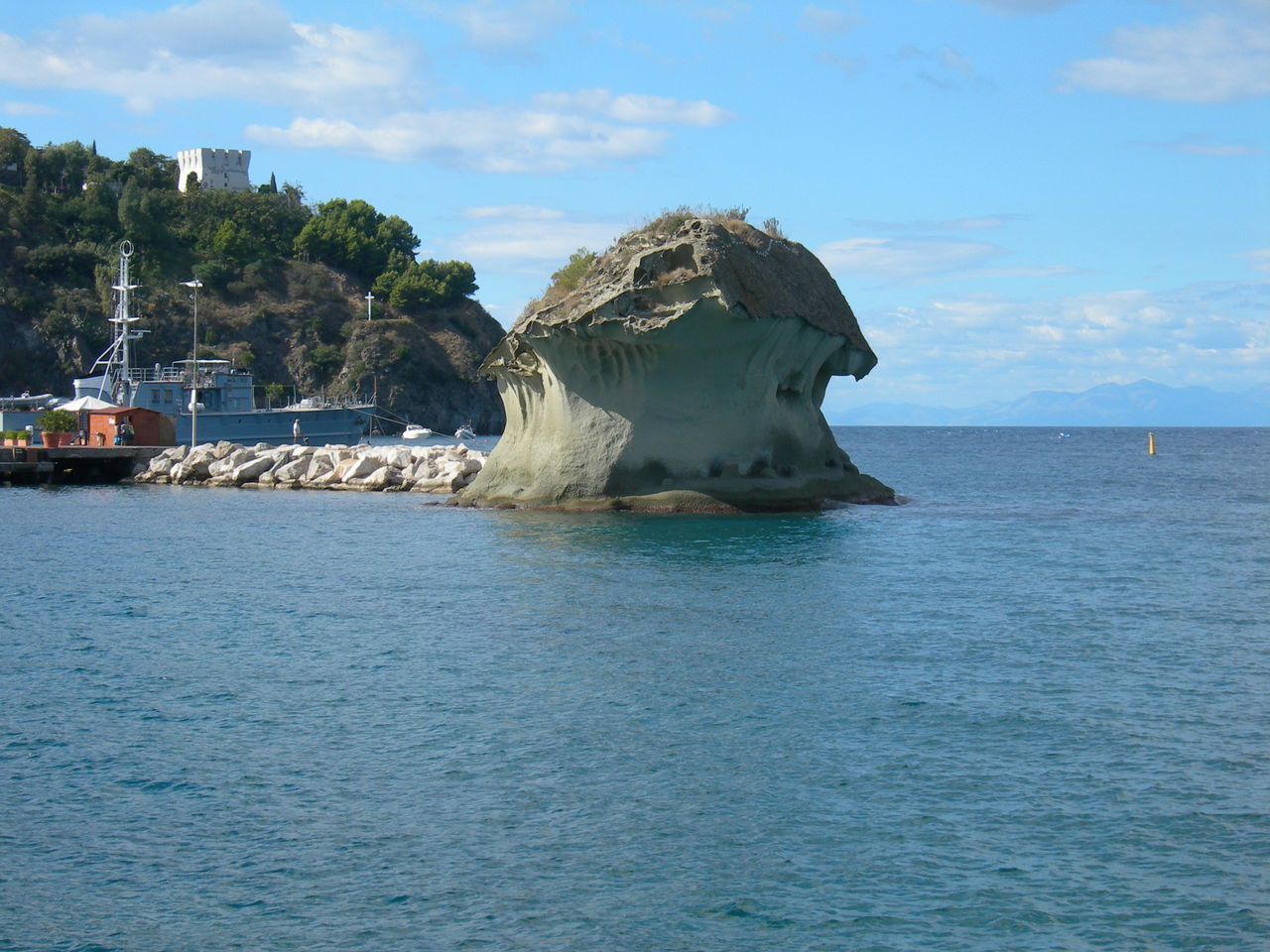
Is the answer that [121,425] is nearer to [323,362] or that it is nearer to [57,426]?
[57,426]

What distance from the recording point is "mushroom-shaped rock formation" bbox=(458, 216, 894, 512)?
104 feet

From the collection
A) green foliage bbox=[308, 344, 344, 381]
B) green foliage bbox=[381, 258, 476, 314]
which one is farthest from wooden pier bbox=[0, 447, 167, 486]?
green foliage bbox=[381, 258, 476, 314]

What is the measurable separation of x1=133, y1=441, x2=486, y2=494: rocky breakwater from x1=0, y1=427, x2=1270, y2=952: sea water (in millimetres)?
21086

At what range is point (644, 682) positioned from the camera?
14.5 metres

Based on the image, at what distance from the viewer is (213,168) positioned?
146 m

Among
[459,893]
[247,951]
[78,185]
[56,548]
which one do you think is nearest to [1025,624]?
[459,893]

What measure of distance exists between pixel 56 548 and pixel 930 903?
24474 millimetres

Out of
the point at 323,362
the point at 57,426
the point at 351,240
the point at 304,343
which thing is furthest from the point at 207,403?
the point at 351,240

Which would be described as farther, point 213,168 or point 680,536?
point 213,168

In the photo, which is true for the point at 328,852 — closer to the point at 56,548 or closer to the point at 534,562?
the point at 534,562

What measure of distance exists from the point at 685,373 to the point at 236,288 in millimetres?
91567

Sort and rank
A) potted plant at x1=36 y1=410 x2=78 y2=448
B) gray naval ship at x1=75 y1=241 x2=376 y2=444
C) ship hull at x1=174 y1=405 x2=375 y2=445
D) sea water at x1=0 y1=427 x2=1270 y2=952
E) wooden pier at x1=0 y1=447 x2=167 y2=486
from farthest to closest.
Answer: gray naval ship at x1=75 y1=241 x2=376 y2=444 < ship hull at x1=174 y1=405 x2=375 y2=445 < potted plant at x1=36 y1=410 x2=78 y2=448 < wooden pier at x1=0 y1=447 x2=167 y2=486 < sea water at x1=0 y1=427 x2=1270 y2=952

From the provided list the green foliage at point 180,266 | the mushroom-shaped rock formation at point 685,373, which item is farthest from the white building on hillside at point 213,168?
the mushroom-shaped rock formation at point 685,373

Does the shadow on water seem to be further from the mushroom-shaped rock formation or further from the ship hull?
the ship hull
